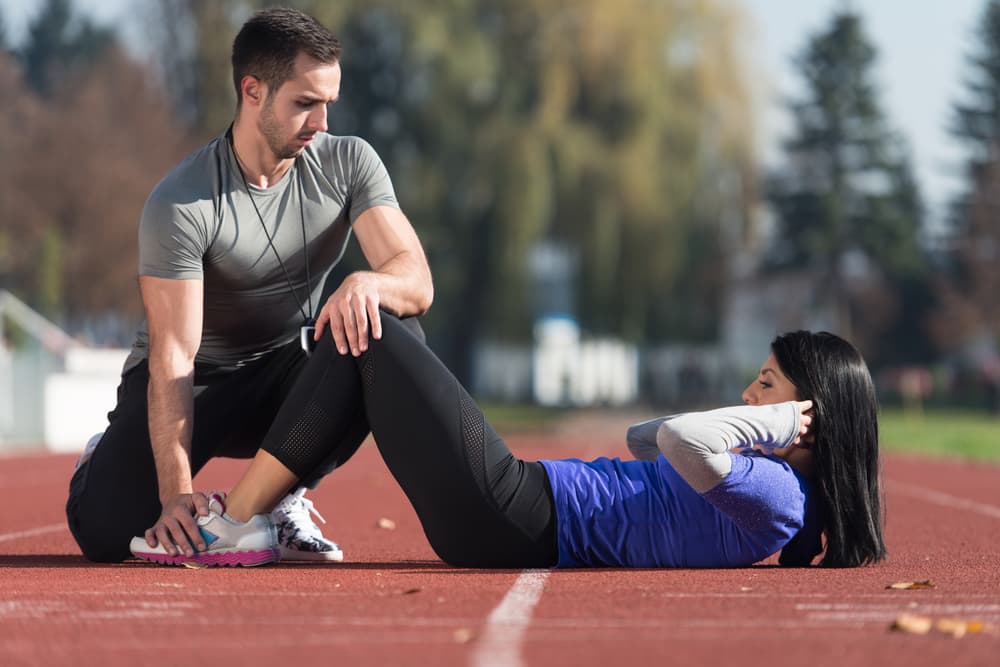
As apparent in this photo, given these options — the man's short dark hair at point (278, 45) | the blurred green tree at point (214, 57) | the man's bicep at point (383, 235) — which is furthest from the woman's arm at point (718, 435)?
the blurred green tree at point (214, 57)

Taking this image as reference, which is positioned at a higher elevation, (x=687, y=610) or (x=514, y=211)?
(x=514, y=211)

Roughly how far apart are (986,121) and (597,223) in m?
32.1

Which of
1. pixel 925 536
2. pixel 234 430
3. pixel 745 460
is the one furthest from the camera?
pixel 925 536

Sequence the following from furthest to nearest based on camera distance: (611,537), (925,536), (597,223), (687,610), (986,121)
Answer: (986,121) → (597,223) → (925,536) → (611,537) → (687,610)

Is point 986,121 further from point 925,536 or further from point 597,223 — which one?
point 925,536

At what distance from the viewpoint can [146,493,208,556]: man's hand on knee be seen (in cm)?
523

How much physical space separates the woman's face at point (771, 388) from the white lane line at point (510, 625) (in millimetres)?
852

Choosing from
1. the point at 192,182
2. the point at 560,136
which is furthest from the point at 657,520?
the point at 560,136

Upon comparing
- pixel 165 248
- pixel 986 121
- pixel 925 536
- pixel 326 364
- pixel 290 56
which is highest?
pixel 986 121

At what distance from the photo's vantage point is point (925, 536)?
7.54 metres

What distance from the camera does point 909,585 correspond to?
4.87 metres

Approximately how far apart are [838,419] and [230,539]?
190 cm

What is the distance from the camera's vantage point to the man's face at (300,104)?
542 centimetres

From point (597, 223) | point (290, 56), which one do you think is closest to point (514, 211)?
point (597, 223)
